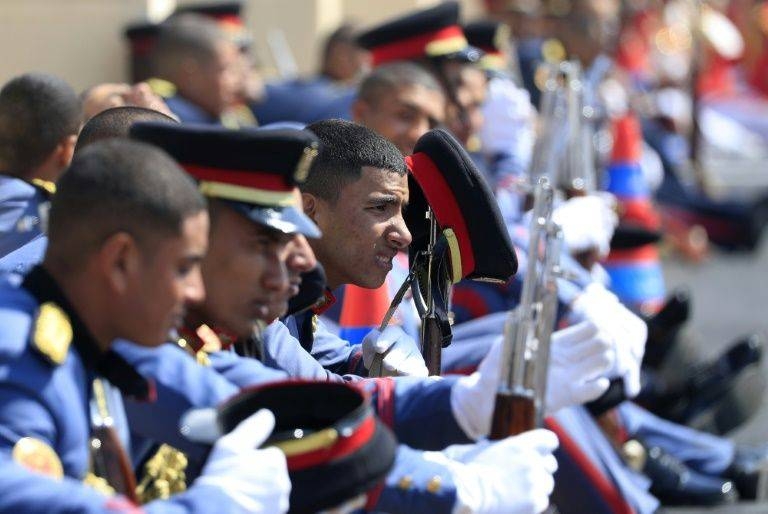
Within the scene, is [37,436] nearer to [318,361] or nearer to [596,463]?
[318,361]

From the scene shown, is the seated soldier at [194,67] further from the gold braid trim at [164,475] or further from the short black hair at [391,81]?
the gold braid trim at [164,475]

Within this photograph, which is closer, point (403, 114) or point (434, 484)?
point (434, 484)

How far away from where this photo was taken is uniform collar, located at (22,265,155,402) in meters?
2.66

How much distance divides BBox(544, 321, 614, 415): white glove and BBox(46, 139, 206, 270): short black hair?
750 mm

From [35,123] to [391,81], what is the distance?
4.82 feet

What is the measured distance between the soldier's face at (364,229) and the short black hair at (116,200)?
127cm

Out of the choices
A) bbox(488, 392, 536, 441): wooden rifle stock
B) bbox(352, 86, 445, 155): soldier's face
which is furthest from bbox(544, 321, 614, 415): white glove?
bbox(352, 86, 445, 155): soldier's face

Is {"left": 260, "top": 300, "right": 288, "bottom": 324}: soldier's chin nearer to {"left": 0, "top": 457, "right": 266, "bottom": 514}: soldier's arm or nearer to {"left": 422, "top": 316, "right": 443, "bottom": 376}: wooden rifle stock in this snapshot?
{"left": 0, "top": 457, "right": 266, "bottom": 514}: soldier's arm

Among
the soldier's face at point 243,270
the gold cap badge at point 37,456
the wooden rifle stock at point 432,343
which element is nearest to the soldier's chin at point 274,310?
the soldier's face at point 243,270

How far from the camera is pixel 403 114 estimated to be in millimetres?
5562

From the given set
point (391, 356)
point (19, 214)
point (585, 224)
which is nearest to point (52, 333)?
point (391, 356)

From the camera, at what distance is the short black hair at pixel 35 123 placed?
452cm

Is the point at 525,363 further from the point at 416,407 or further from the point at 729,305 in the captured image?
the point at 729,305

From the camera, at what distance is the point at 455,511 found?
2852mm
